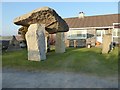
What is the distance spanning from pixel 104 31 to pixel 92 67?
65.6 feet

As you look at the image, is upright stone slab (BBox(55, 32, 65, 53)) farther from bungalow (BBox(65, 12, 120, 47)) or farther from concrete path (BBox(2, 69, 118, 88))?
bungalow (BBox(65, 12, 120, 47))

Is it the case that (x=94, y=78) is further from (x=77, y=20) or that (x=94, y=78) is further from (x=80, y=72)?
(x=77, y=20)

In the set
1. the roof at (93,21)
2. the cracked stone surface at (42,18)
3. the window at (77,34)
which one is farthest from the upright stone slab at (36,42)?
the roof at (93,21)

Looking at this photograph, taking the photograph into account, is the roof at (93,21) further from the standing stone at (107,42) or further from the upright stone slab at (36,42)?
the upright stone slab at (36,42)

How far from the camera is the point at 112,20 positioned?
32031mm

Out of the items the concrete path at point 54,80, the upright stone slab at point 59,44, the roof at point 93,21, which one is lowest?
the concrete path at point 54,80

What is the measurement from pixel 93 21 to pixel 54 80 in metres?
25.6

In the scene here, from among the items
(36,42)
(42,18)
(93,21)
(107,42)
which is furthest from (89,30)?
(36,42)

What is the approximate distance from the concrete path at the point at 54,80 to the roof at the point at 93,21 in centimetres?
2231

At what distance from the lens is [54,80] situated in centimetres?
881

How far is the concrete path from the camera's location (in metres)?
7.97

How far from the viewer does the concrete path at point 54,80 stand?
7969 millimetres

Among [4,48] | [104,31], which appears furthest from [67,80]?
[104,31]

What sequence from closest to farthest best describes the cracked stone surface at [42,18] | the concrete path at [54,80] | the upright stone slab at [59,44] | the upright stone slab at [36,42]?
the concrete path at [54,80], the upright stone slab at [36,42], the cracked stone surface at [42,18], the upright stone slab at [59,44]
